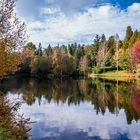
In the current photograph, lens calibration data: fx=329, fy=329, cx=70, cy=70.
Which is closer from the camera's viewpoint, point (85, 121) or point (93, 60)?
point (85, 121)

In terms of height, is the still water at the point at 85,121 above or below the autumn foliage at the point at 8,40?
below

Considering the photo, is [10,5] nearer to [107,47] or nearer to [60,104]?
[60,104]

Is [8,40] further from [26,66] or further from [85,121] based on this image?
[26,66]

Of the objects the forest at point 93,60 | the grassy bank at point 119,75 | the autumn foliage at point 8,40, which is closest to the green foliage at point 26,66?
the forest at point 93,60

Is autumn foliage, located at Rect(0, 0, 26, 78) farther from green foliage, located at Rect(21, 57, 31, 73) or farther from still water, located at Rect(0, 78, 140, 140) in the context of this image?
green foliage, located at Rect(21, 57, 31, 73)

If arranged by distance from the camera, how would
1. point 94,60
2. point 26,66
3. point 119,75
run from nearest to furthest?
point 119,75
point 26,66
point 94,60

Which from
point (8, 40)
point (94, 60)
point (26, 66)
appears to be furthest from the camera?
point (94, 60)

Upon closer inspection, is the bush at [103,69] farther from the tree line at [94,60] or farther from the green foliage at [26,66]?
the green foliage at [26,66]

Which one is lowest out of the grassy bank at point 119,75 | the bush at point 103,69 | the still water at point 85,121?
the still water at point 85,121

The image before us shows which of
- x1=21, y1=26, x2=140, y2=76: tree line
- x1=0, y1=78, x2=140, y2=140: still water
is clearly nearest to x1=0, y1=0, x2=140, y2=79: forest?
x1=21, y1=26, x2=140, y2=76: tree line

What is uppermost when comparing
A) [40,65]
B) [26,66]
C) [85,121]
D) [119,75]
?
[40,65]

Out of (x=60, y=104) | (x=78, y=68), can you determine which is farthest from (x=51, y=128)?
(x=78, y=68)

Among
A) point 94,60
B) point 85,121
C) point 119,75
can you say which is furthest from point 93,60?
point 85,121

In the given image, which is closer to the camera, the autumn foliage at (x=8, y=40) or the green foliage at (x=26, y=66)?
the autumn foliage at (x=8, y=40)
